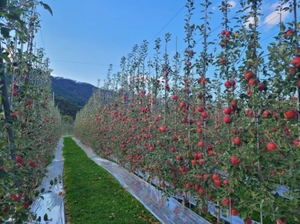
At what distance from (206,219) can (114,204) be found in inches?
75.1

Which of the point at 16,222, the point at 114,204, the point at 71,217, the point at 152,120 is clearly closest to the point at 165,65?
the point at 152,120

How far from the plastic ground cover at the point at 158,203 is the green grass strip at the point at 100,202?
127 millimetres

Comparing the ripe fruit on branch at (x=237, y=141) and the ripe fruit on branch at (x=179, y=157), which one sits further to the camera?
the ripe fruit on branch at (x=179, y=157)

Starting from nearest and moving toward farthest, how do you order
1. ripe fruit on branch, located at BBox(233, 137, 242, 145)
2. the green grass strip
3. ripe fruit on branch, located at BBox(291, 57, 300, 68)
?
ripe fruit on branch, located at BBox(291, 57, 300, 68), ripe fruit on branch, located at BBox(233, 137, 242, 145), the green grass strip

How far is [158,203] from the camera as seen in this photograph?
479 centimetres

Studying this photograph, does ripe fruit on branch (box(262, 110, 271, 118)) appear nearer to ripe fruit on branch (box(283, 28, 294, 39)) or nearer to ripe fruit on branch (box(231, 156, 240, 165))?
ripe fruit on branch (box(231, 156, 240, 165))

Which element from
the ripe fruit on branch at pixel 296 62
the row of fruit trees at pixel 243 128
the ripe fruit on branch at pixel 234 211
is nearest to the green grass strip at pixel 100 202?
the row of fruit trees at pixel 243 128

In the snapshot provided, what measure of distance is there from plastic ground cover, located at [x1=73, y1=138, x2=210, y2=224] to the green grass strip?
127 millimetres

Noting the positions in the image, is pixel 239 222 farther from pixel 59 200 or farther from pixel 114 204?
pixel 59 200

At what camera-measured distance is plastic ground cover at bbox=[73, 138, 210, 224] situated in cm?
399

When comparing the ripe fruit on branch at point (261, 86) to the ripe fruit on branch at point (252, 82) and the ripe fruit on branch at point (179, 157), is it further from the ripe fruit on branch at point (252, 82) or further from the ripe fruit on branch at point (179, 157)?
the ripe fruit on branch at point (179, 157)

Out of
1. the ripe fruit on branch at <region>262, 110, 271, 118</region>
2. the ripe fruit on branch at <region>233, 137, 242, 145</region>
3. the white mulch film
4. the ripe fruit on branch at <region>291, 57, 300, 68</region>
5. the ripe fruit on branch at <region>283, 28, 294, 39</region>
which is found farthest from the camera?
the white mulch film

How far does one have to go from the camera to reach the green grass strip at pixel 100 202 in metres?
4.29

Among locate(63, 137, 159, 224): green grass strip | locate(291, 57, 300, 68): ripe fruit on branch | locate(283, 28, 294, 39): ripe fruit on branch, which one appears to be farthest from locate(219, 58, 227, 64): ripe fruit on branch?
locate(63, 137, 159, 224): green grass strip
